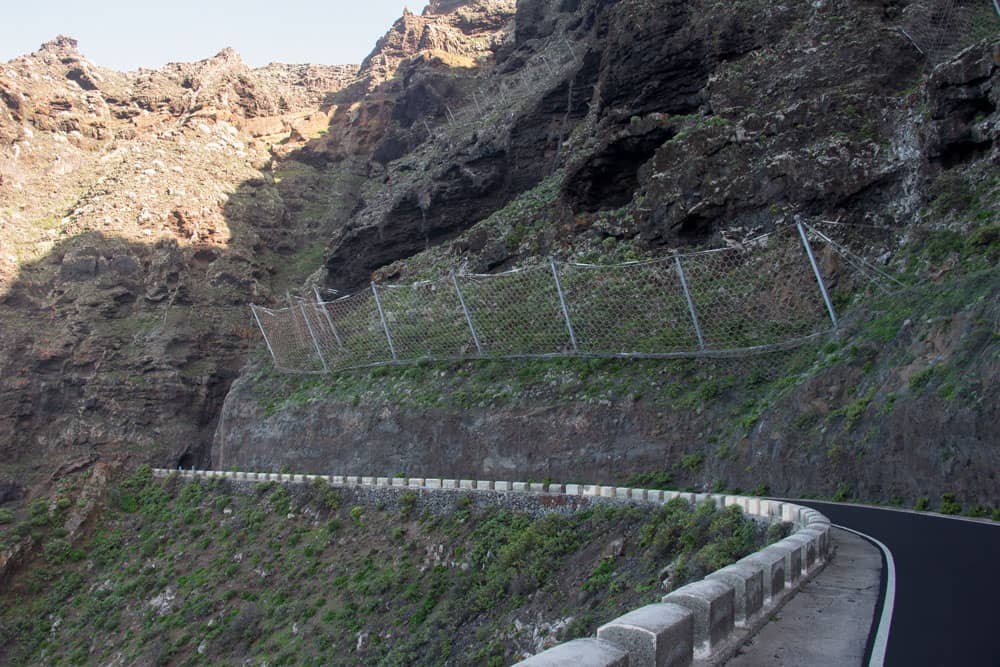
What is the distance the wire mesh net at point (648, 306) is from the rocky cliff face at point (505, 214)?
0.69 metres

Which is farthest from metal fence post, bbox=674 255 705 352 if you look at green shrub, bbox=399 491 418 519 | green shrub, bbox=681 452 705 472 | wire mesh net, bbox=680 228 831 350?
green shrub, bbox=399 491 418 519

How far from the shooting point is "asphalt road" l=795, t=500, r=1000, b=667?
4.11m

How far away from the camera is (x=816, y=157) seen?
19703mm

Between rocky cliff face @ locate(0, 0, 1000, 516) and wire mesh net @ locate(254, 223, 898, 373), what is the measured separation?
0.69 m

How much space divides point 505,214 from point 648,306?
14.9 m

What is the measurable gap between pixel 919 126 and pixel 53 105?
65426 millimetres

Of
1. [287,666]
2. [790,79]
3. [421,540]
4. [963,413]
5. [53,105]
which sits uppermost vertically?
[53,105]

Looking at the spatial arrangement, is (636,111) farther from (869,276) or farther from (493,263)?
(869,276)

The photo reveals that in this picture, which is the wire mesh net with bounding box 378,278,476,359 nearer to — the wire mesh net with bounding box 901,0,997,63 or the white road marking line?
the wire mesh net with bounding box 901,0,997,63

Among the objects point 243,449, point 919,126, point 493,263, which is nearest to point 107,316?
point 243,449

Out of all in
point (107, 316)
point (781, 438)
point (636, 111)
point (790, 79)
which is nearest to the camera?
point (781, 438)

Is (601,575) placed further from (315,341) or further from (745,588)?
(315,341)

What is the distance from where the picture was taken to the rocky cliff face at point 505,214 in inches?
583

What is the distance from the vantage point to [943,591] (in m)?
5.34
